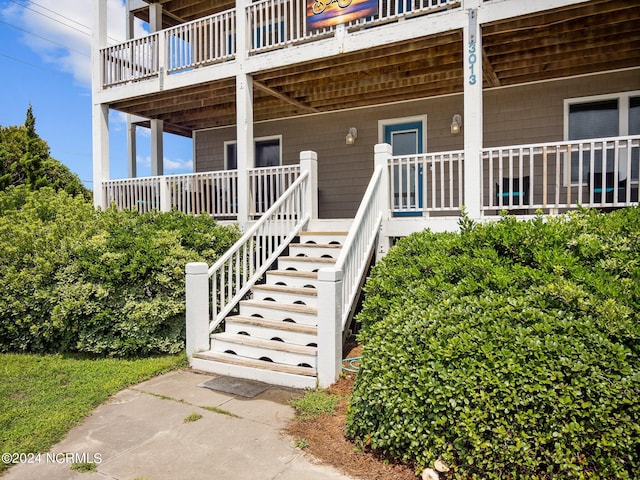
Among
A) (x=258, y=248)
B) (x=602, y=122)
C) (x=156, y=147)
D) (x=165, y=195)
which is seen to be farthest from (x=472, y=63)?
(x=156, y=147)

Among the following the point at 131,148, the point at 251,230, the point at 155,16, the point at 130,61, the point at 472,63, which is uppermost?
the point at 155,16

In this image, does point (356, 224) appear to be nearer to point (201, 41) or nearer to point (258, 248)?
point (258, 248)

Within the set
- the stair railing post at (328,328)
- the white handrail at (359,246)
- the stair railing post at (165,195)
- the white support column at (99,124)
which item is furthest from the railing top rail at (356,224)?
the white support column at (99,124)

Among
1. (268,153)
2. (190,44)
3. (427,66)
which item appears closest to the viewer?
(427,66)

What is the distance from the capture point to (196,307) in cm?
522

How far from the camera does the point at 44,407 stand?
3.97 metres

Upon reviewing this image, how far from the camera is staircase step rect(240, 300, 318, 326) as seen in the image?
5.18m

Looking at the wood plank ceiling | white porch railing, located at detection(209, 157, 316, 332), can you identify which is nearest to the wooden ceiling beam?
the wood plank ceiling

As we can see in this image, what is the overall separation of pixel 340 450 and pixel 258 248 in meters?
3.36

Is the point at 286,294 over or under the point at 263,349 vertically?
over

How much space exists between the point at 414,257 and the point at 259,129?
286 inches

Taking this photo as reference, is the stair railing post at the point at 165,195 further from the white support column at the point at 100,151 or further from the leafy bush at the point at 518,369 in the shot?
the leafy bush at the point at 518,369

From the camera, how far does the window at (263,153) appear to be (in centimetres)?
1070

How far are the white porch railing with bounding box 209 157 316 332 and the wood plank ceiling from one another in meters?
2.01
